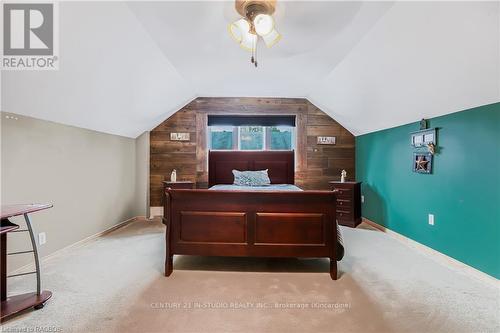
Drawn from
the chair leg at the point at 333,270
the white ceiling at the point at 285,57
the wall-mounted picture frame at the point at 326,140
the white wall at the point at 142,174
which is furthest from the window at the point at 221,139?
the chair leg at the point at 333,270

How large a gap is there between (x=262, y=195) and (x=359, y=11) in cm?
187

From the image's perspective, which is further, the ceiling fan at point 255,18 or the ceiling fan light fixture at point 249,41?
the ceiling fan light fixture at point 249,41

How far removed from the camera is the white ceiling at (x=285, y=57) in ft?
6.64

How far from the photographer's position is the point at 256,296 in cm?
206

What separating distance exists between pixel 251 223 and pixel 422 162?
2.37 meters

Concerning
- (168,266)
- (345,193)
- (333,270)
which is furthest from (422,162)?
(168,266)

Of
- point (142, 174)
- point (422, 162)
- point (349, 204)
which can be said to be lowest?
point (349, 204)

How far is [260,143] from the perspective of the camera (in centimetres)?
519

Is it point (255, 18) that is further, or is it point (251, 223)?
point (251, 223)

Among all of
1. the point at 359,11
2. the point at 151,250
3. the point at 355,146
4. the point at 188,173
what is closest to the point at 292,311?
the point at 151,250

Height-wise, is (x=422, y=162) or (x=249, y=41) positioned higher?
(x=249, y=41)

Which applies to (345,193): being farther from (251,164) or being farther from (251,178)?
(251,164)

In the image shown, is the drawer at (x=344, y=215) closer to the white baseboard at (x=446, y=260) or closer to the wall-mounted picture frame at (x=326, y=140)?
the white baseboard at (x=446, y=260)

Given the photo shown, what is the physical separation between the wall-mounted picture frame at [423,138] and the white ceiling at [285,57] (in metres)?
0.22
